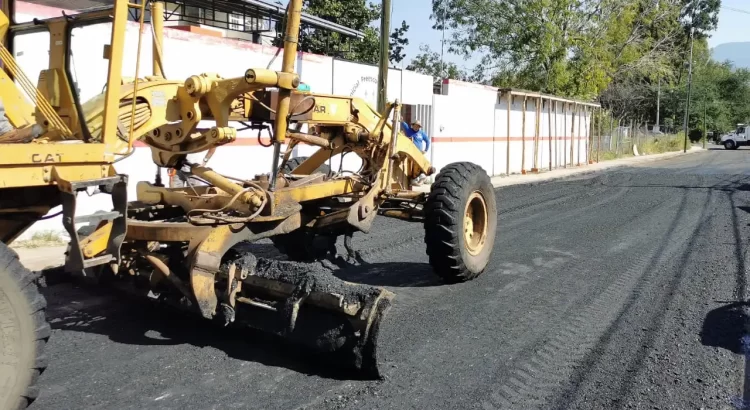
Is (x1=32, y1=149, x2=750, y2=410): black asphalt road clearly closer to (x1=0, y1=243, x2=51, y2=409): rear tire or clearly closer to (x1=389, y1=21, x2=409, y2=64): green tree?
(x1=0, y1=243, x2=51, y2=409): rear tire

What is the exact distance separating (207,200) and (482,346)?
2.56 metres

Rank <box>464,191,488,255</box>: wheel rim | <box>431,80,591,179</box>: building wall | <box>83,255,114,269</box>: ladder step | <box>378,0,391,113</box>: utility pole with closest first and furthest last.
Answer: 1. <box>83,255,114,269</box>: ladder step
2. <box>464,191,488,255</box>: wheel rim
3. <box>378,0,391,113</box>: utility pole
4. <box>431,80,591,179</box>: building wall

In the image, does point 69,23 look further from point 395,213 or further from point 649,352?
point 649,352

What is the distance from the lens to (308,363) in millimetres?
5020

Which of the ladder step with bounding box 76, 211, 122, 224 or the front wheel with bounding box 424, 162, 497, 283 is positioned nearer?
the ladder step with bounding box 76, 211, 122, 224

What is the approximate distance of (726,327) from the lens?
6008mm

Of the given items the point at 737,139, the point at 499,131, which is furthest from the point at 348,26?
the point at 737,139

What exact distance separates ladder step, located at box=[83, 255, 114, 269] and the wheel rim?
433cm

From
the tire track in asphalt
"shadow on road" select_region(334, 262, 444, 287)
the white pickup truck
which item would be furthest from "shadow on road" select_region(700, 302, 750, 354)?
the white pickup truck

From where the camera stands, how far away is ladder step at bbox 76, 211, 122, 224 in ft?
12.7

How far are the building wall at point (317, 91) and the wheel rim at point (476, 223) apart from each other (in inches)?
61.9

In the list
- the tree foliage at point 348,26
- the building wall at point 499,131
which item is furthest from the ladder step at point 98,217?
the tree foliage at point 348,26

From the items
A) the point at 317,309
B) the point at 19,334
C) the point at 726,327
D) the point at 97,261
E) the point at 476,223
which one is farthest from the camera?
the point at 476,223

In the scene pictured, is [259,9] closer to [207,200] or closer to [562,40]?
[207,200]
